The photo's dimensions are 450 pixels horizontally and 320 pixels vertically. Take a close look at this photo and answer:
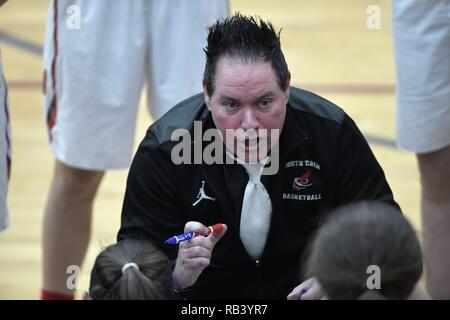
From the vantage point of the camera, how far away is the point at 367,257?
2.39 meters

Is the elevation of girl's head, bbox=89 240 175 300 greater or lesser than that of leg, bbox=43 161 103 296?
greater

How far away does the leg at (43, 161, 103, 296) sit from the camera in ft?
13.5

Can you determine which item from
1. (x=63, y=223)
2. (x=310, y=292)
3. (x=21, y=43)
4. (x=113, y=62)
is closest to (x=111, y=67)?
(x=113, y=62)

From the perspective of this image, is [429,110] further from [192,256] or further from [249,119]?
[192,256]

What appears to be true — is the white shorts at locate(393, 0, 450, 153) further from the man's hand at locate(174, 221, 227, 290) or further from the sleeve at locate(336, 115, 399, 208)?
the man's hand at locate(174, 221, 227, 290)

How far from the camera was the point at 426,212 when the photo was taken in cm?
405

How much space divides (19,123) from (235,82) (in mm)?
3239

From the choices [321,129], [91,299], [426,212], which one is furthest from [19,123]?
[91,299]

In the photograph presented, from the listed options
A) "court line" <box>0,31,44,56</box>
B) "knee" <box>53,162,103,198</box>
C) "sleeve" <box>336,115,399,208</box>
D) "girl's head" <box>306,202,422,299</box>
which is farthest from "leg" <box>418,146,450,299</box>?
"court line" <box>0,31,44,56</box>

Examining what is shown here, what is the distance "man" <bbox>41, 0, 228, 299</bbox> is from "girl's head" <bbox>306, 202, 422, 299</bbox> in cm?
167

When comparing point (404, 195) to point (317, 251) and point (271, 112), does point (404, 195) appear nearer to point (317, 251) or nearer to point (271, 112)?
point (271, 112)

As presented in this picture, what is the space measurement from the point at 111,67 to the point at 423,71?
1.13 m

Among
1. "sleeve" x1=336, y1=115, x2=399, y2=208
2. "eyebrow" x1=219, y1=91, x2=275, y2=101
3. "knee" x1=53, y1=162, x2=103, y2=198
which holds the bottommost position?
"knee" x1=53, y1=162, x2=103, y2=198

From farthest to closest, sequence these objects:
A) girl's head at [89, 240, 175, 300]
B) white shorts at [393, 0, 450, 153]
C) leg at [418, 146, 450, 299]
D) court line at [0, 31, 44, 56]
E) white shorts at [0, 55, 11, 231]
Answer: court line at [0, 31, 44, 56]
leg at [418, 146, 450, 299]
white shorts at [393, 0, 450, 153]
white shorts at [0, 55, 11, 231]
girl's head at [89, 240, 175, 300]
